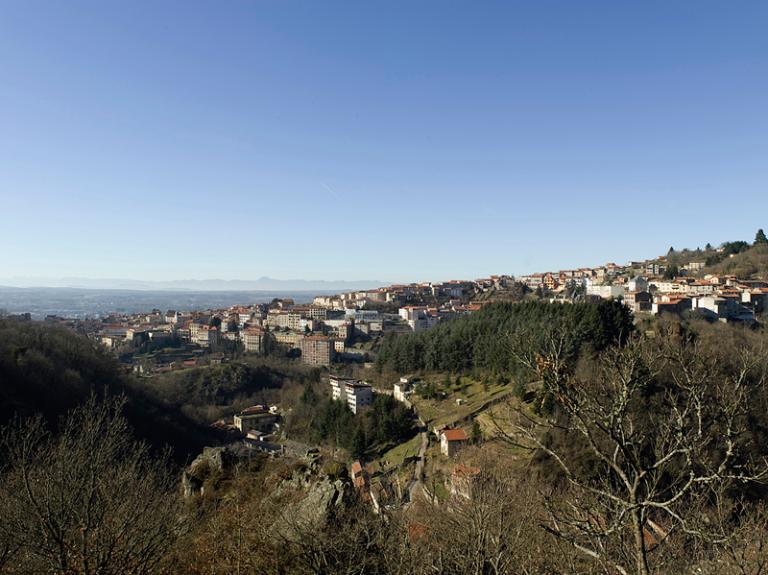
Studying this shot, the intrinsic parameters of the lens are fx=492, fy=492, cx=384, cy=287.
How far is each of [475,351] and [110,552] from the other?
36.1 metres

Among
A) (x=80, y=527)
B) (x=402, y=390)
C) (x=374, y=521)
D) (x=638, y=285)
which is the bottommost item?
(x=402, y=390)

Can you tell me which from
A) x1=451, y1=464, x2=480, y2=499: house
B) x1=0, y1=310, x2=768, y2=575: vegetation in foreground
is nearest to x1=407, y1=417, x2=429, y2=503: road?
x1=451, y1=464, x2=480, y2=499: house

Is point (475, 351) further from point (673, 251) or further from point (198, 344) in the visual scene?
point (673, 251)

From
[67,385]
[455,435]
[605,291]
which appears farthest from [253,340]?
[455,435]

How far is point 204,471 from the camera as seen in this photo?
13367 millimetres

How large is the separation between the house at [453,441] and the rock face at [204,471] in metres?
15.4

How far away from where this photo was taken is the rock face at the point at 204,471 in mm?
12961

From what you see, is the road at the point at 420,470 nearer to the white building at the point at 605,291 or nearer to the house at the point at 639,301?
the house at the point at 639,301

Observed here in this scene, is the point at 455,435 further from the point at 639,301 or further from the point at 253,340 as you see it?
the point at 253,340

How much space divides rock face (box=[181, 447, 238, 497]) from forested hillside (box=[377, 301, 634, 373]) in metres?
20.5

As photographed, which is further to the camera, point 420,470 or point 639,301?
point 639,301

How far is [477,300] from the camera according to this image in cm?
9225

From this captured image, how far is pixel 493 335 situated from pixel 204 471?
2921cm

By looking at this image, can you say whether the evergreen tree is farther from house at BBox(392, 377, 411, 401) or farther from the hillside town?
the hillside town
